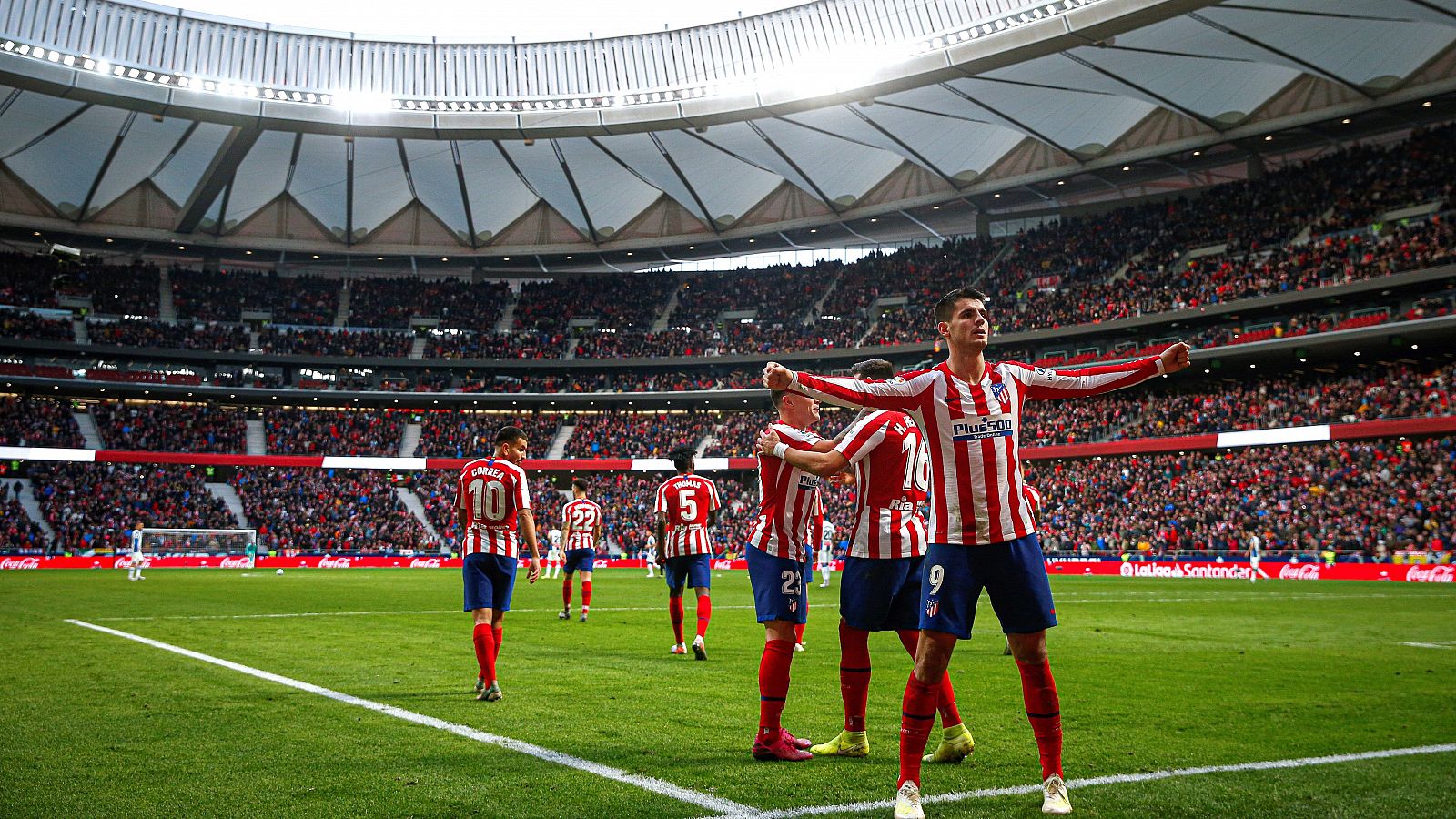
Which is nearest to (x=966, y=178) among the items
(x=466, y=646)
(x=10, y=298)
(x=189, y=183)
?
(x=189, y=183)

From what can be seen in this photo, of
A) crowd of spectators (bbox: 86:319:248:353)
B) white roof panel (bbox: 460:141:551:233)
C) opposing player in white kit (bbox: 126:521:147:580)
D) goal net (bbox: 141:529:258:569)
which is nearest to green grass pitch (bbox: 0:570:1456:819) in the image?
opposing player in white kit (bbox: 126:521:147:580)

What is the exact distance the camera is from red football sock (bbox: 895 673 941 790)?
4879mm

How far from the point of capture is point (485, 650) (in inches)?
333

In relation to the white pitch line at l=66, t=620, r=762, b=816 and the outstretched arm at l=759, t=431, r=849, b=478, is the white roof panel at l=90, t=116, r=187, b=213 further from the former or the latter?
the outstretched arm at l=759, t=431, r=849, b=478

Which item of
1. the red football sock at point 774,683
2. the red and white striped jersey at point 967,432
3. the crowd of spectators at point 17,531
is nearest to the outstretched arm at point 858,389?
the red and white striped jersey at point 967,432

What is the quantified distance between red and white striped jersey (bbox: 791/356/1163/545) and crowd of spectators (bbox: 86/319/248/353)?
60742mm

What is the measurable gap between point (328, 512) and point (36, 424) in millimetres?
14457

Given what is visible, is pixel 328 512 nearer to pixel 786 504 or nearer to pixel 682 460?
pixel 682 460

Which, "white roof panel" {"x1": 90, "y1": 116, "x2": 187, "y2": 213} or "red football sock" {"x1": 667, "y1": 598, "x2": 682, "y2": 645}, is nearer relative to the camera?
"red football sock" {"x1": 667, "y1": 598, "x2": 682, "y2": 645}

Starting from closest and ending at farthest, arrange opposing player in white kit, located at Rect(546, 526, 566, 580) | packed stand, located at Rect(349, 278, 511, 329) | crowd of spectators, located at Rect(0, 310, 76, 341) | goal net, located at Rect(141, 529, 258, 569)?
opposing player in white kit, located at Rect(546, 526, 566, 580) → goal net, located at Rect(141, 529, 258, 569) → crowd of spectators, located at Rect(0, 310, 76, 341) → packed stand, located at Rect(349, 278, 511, 329)

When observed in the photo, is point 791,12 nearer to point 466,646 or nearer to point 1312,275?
point 1312,275

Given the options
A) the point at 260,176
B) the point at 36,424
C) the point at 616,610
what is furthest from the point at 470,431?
the point at 616,610

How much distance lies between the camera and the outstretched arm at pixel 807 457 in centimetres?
601

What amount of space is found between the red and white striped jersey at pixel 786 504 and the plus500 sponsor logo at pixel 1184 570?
1263 inches
